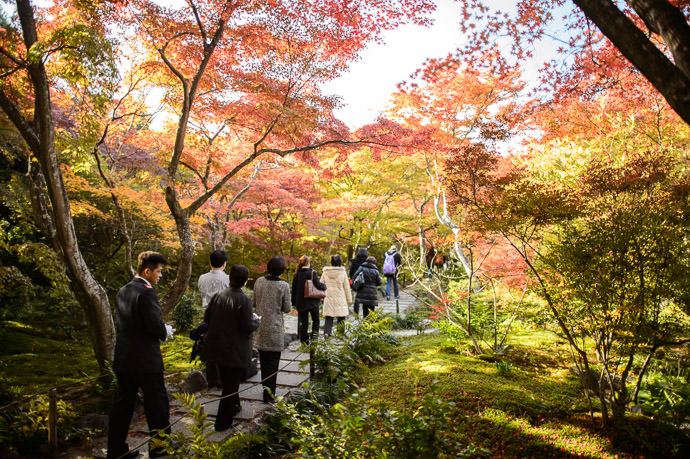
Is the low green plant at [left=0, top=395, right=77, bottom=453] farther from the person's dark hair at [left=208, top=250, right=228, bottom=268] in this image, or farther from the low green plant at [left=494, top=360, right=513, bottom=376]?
the low green plant at [left=494, top=360, right=513, bottom=376]

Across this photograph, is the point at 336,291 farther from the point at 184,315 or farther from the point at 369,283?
the point at 184,315

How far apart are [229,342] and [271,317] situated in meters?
0.73

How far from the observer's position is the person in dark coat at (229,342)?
3716 millimetres

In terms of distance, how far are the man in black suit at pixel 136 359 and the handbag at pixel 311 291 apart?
291cm

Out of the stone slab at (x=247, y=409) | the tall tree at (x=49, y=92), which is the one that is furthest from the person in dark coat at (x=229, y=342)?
the tall tree at (x=49, y=92)

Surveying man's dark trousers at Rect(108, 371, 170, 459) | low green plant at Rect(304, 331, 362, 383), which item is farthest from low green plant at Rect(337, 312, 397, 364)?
man's dark trousers at Rect(108, 371, 170, 459)

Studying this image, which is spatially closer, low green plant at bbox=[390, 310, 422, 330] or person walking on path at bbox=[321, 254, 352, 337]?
person walking on path at bbox=[321, 254, 352, 337]

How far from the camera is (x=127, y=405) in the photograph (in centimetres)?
322

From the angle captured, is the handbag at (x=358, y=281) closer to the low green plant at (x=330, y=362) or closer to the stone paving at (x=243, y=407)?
the stone paving at (x=243, y=407)

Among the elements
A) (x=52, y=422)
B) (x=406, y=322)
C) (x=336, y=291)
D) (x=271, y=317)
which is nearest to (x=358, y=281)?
(x=336, y=291)

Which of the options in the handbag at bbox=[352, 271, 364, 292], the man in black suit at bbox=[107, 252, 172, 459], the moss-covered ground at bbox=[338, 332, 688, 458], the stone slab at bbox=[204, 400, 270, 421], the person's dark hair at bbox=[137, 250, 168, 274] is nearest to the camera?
the man in black suit at bbox=[107, 252, 172, 459]

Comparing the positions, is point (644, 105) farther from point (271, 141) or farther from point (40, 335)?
point (40, 335)

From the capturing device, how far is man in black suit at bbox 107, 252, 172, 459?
315 centimetres

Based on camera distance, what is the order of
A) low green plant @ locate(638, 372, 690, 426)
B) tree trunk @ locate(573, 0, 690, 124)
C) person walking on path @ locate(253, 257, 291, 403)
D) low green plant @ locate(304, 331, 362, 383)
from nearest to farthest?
tree trunk @ locate(573, 0, 690, 124) < low green plant @ locate(638, 372, 690, 426) < person walking on path @ locate(253, 257, 291, 403) < low green plant @ locate(304, 331, 362, 383)
